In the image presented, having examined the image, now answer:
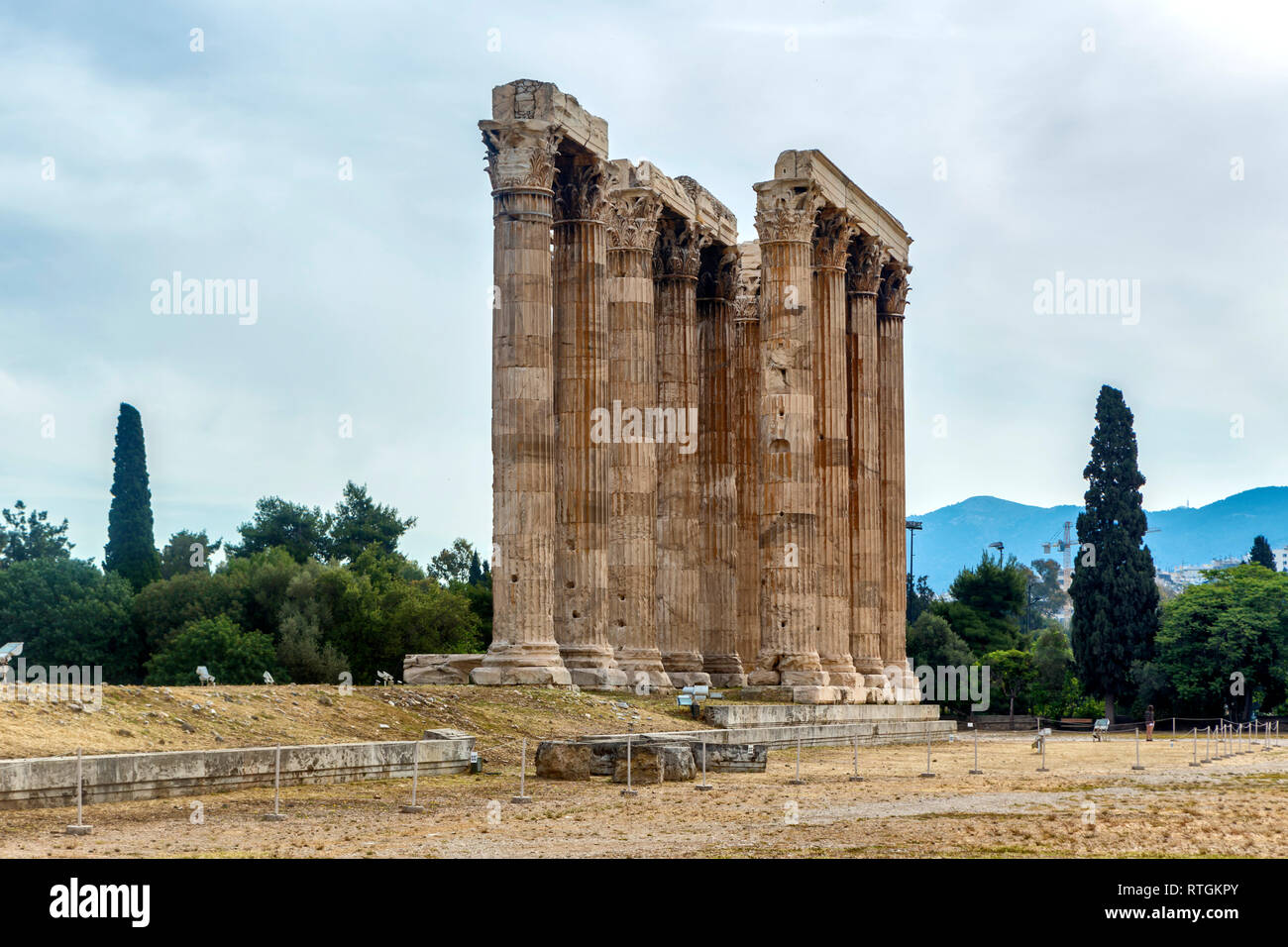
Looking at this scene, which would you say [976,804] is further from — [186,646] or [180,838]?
[186,646]

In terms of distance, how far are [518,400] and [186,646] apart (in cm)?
3668

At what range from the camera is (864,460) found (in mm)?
53094

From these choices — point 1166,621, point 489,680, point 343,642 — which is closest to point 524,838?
point 489,680

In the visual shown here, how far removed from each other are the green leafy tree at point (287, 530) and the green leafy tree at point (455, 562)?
7.39 m

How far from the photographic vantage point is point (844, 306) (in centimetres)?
5072

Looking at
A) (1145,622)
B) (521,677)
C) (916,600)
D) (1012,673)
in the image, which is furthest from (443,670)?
(916,600)

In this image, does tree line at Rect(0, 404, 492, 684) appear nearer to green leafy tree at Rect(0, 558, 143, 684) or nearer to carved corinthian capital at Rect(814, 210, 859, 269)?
green leafy tree at Rect(0, 558, 143, 684)

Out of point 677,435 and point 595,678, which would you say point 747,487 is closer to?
point 677,435

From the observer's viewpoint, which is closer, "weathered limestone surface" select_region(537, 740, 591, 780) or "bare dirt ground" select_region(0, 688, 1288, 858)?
"bare dirt ground" select_region(0, 688, 1288, 858)

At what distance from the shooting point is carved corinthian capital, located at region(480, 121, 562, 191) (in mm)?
37188

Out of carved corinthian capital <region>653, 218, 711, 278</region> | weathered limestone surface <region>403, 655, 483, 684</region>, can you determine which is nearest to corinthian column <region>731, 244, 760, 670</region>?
carved corinthian capital <region>653, 218, 711, 278</region>

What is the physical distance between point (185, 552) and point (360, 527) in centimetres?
1181

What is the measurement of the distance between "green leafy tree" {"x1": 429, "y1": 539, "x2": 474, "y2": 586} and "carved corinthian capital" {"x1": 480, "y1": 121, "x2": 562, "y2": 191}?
65596 mm

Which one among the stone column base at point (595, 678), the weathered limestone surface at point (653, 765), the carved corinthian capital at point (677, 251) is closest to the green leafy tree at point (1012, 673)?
the carved corinthian capital at point (677, 251)
